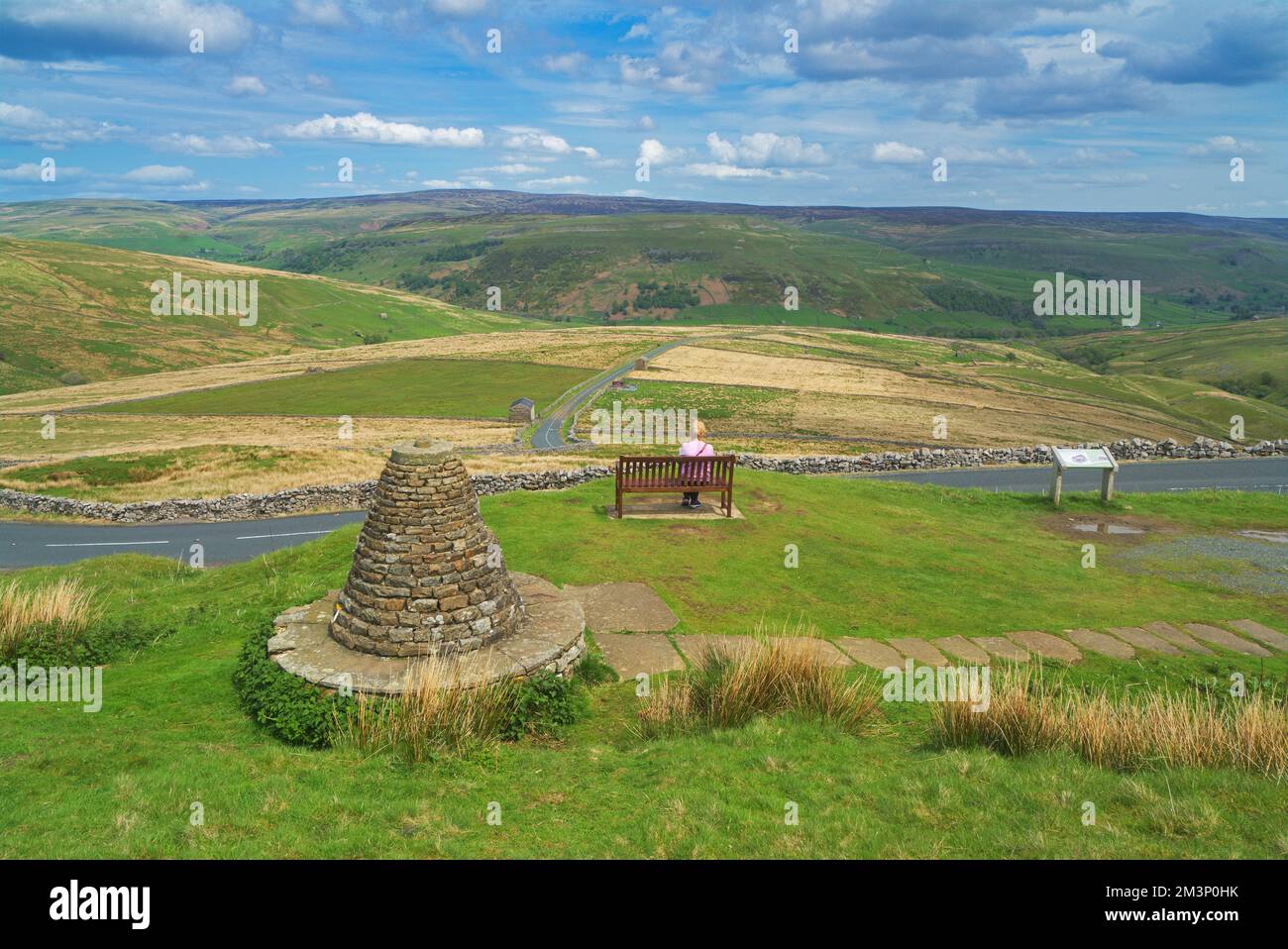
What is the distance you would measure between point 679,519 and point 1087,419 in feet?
190

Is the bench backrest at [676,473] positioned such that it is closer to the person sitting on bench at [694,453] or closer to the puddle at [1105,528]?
the person sitting on bench at [694,453]

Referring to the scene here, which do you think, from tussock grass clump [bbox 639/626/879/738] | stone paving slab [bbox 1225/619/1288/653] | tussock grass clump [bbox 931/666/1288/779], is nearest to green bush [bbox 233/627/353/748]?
tussock grass clump [bbox 639/626/879/738]

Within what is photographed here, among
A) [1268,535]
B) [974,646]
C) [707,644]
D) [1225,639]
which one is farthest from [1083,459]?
[707,644]

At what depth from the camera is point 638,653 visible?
11086mm

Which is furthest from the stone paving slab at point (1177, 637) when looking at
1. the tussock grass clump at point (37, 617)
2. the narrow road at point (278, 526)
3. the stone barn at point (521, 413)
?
the stone barn at point (521, 413)

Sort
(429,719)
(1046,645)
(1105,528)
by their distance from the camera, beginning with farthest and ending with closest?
1. (1105,528)
2. (1046,645)
3. (429,719)

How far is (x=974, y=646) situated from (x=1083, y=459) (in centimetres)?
1137

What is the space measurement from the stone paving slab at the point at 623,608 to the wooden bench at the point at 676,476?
13.2 ft

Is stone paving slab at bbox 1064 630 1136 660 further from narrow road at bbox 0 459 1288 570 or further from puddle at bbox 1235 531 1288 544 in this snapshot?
narrow road at bbox 0 459 1288 570

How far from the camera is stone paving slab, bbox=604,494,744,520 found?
17188 millimetres

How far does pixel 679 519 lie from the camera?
17.0 meters

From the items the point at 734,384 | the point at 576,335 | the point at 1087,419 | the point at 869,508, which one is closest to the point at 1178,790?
the point at 869,508

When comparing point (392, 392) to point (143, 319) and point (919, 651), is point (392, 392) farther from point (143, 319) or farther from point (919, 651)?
point (143, 319)
